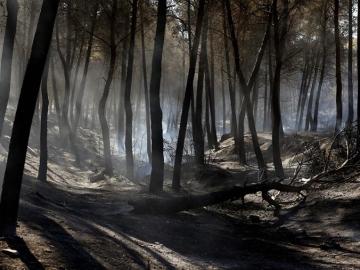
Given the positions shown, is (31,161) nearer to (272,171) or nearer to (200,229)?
(272,171)

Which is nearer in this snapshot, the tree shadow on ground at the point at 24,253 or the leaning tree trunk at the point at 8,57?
the tree shadow on ground at the point at 24,253

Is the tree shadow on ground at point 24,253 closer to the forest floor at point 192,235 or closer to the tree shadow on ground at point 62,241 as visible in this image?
the forest floor at point 192,235

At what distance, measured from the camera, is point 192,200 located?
11.5 meters

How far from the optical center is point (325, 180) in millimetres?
12555

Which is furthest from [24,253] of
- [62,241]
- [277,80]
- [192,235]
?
[277,80]

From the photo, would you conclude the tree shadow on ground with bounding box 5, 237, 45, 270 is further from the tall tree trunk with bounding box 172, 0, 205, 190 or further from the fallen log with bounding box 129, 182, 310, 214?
the tall tree trunk with bounding box 172, 0, 205, 190

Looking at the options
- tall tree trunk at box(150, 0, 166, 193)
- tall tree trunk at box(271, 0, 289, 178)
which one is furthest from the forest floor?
tall tree trunk at box(271, 0, 289, 178)

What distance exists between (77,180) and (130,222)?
11487mm

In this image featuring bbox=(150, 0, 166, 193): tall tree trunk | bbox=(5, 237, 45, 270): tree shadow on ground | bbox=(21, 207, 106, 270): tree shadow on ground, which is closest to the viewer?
bbox=(5, 237, 45, 270): tree shadow on ground

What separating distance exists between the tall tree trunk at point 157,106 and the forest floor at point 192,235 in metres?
1.16

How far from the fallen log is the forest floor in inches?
8.5

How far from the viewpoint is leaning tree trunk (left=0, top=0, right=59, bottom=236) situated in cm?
666

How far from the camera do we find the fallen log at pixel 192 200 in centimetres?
1098

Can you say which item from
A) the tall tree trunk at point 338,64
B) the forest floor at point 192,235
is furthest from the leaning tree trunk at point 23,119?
the tall tree trunk at point 338,64
